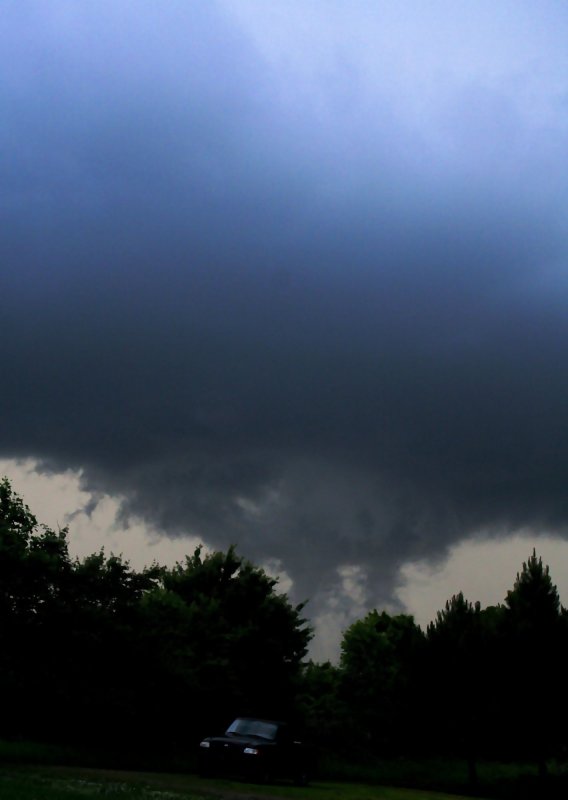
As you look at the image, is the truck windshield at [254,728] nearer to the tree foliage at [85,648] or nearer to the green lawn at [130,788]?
the green lawn at [130,788]

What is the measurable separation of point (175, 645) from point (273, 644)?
22143 mm

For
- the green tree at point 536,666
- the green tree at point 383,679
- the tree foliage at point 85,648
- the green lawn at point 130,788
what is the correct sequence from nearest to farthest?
1. the green lawn at point 130,788
2. the tree foliage at point 85,648
3. the green tree at point 536,666
4. the green tree at point 383,679

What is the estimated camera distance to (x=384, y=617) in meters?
95.8

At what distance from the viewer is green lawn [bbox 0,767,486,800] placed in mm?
16656

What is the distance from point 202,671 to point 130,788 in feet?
101

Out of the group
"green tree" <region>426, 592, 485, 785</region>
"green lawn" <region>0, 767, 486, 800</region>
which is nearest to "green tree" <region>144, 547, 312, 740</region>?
"green tree" <region>426, 592, 485, 785</region>

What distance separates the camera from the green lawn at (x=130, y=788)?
1666 centimetres

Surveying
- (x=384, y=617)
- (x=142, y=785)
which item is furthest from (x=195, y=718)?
(x=384, y=617)

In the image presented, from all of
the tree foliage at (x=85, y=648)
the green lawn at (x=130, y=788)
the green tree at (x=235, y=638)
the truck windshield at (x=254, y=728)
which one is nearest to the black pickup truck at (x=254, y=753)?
the truck windshield at (x=254, y=728)

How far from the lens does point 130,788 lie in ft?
65.3

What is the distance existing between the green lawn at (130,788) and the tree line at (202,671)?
7.45m

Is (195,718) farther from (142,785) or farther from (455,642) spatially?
A: (142,785)

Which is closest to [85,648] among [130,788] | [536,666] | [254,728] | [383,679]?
[254,728]

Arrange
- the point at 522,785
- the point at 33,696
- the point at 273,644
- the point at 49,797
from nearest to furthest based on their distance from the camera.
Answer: the point at 49,797 < the point at 33,696 < the point at 522,785 < the point at 273,644
